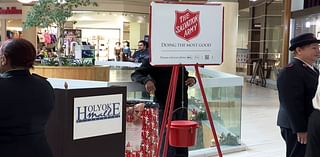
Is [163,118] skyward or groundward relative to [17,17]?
groundward

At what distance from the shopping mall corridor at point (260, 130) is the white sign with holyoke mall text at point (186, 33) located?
2189mm

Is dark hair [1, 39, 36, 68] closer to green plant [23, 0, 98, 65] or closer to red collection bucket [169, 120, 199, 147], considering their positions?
red collection bucket [169, 120, 199, 147]

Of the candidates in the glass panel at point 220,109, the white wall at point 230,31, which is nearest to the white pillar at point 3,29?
the white wall at point 230,31

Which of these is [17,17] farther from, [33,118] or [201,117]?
[33,118]

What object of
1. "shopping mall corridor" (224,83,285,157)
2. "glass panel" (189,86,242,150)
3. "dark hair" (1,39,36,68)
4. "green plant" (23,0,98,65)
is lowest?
"shopping mall corridor" (224,83,285,157)

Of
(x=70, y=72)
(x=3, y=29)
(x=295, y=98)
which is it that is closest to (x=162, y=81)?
(x=295, y=98)

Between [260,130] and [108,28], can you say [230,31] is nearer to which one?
[260,130]

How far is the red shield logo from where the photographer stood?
383cm

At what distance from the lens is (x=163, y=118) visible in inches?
159

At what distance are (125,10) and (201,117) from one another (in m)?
16.8

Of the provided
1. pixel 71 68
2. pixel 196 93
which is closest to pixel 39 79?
pixel 196 93

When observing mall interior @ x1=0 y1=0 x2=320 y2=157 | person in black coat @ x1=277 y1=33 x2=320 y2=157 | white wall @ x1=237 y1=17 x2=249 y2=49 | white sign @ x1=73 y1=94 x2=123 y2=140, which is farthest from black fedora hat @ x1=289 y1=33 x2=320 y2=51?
white wall @ x1=237 y1=17 x2=249 y2=49

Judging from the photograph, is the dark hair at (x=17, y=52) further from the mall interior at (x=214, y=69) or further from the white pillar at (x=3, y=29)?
the white pillar at (x=3, y=29)

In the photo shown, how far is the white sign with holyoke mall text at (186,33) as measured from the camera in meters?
3.74
